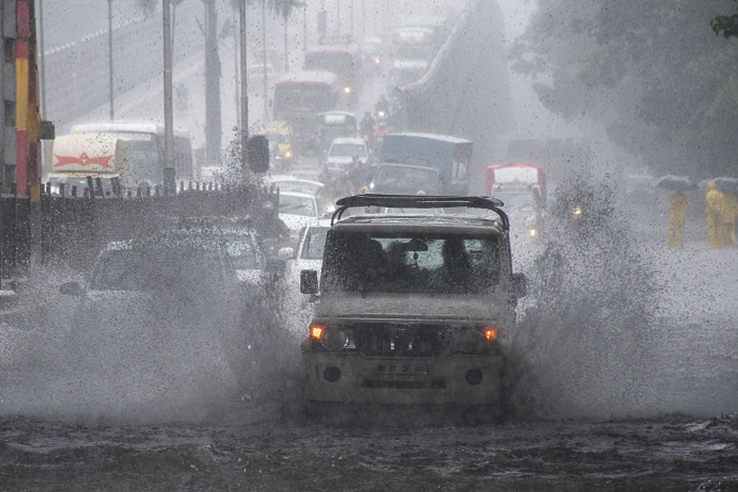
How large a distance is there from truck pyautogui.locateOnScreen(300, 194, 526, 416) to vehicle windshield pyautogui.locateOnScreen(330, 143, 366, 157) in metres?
50.5

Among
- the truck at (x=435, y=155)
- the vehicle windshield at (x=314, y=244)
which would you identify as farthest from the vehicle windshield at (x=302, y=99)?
the vehicle windshield at (x=314, y=244)

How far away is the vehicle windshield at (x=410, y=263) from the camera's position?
33.0 feet

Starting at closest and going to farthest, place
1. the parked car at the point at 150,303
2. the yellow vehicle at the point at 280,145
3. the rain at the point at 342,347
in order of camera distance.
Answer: the rain at the point at 342,347, the parked car at the point at 150,303, the yellow vehicle at the point at 280,145

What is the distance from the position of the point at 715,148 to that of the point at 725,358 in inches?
1115

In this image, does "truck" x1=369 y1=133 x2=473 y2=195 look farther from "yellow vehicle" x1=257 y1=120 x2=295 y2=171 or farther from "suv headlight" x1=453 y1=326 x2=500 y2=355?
"suv headlight" x1=453 y1=326 x2=500 y2=355

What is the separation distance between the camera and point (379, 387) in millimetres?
9156

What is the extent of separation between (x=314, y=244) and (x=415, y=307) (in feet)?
32.2

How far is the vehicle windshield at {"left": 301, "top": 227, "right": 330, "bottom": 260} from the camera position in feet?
62.1

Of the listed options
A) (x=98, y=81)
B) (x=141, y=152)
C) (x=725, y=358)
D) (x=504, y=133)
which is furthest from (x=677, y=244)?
(x=98, y=81)

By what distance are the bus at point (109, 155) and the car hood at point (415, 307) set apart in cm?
1983

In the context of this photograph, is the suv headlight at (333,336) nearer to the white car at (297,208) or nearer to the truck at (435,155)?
the white car at (297,208)

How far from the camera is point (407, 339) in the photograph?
362 inches

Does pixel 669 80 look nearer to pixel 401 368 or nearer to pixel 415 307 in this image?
pixel 415 307

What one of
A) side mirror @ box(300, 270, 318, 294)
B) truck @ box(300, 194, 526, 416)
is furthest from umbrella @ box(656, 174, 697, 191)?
side mirror @ box(300, 270, 318, 294)
